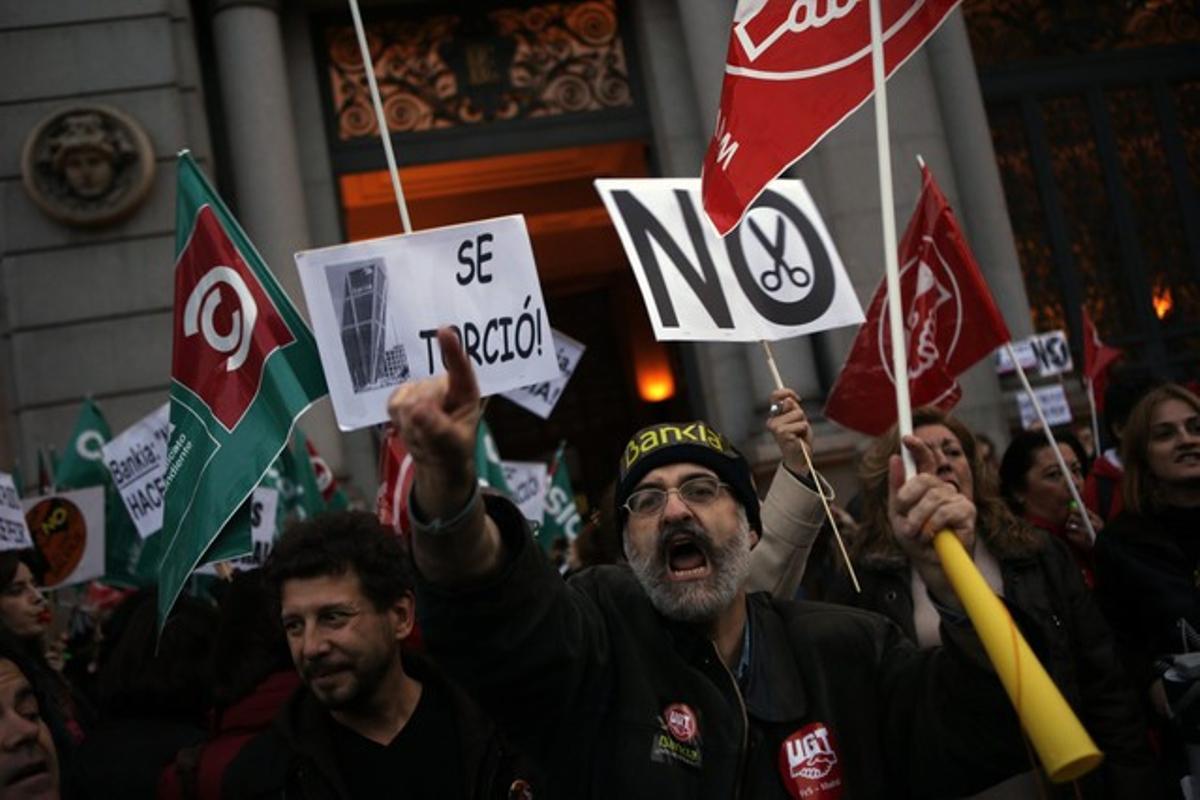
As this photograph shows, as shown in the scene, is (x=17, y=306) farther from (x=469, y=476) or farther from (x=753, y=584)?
(x=469, y=476)

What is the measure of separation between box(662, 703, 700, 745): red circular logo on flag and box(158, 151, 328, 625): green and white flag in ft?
6.59

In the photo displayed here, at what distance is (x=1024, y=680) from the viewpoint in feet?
7.06

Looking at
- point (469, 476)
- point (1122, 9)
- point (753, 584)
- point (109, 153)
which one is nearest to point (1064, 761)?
point (469, 476)

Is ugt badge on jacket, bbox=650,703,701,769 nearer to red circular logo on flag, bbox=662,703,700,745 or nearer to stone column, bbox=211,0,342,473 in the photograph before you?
red circular logo on flag, bbox=662,703,700,745

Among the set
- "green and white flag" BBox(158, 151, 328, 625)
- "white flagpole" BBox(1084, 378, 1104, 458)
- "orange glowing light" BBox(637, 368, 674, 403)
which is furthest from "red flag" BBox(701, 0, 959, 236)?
"orange glowing light" BBox(637, 368, 674, 403)

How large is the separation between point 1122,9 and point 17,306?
34.2ft

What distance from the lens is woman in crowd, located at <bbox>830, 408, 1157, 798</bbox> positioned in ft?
13.2

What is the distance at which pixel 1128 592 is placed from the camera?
4238mm

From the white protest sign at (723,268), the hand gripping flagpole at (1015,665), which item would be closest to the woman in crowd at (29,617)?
the white protest sign at (723,268)

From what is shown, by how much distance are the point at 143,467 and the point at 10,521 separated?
60.7 inches

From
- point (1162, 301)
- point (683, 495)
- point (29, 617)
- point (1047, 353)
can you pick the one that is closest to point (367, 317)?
point (683, 495)

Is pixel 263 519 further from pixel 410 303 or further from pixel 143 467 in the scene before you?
pixel 410 303

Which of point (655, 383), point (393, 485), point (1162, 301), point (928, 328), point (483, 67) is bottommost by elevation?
point (393, 485)

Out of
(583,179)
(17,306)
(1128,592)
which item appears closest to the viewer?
(1128,592)
